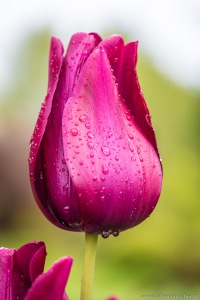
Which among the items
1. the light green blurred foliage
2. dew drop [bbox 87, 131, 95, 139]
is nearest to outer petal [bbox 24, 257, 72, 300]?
dew drop [bbox 87, 131, 95, 139]

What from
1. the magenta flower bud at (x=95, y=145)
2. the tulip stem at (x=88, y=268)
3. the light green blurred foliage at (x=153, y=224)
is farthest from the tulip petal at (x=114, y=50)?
the light green blurred foliage at (x=153, y=224)

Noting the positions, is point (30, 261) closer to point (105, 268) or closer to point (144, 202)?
point (144, 202)

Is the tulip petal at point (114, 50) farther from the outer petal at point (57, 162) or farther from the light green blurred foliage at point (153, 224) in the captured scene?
the light green blurred foliage at point (153, 224)

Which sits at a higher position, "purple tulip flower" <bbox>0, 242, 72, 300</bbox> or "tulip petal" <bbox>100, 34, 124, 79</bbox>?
"tulip petal" <bbox>100, 34, 124, 79</bbox>

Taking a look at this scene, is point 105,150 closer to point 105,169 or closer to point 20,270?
point 105,169

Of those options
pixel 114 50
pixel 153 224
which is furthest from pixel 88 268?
pixel 153 224

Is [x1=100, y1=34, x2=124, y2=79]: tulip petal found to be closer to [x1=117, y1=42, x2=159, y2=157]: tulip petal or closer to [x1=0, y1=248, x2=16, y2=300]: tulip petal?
[x1=117, y1=42, x2=159, y2=157]: tulip petal

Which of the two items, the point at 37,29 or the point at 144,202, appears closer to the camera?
the point at 144,202

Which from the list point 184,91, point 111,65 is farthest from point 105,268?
point 184,91
